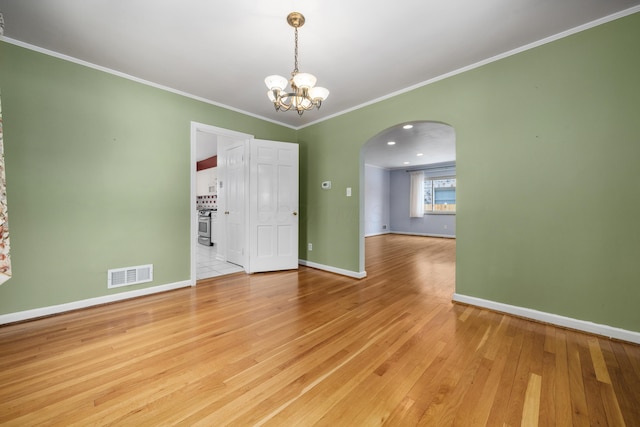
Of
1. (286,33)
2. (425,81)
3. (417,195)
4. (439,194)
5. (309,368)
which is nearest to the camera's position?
(309,368)

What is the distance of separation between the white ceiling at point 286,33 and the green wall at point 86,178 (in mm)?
297

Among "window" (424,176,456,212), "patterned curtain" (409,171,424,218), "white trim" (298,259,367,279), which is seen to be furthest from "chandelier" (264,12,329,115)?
"window" (424,176,456,212)

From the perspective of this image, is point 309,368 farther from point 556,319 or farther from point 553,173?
point 553,173

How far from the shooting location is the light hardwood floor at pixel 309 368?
133cm

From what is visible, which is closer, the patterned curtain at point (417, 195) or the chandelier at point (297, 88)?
the chandelier at point (297, 88)

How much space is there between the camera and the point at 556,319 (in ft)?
7.60

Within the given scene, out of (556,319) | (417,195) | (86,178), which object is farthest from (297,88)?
(417,195)

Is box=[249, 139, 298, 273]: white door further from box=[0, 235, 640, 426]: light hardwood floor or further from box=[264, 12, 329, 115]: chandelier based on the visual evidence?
box=[264, 12, 329, 115]: chandelier

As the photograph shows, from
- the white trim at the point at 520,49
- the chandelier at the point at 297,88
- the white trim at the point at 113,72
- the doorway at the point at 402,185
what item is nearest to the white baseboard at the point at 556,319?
the white trim at the point at 520,49

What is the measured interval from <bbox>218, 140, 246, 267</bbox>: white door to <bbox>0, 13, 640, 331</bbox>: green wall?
3.19ft

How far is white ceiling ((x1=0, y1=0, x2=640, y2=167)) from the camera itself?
1970mm

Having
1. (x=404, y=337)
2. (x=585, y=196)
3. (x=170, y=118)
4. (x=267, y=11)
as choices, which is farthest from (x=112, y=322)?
(x=585, y=196)

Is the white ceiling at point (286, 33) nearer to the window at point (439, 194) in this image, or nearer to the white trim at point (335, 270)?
the white trim at point (335, 270)

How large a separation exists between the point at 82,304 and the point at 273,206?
2615 millimetres
